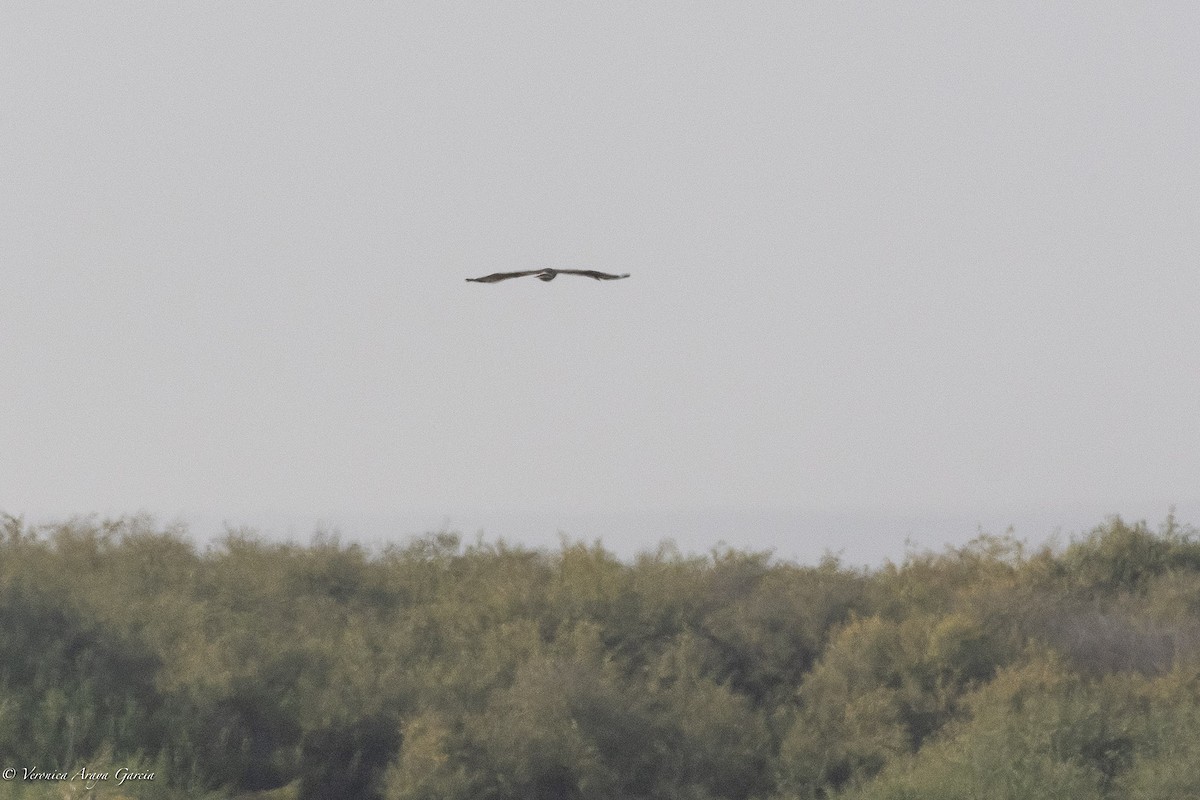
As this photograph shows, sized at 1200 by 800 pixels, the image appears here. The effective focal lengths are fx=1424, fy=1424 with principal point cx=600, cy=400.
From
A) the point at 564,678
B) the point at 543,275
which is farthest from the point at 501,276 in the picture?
the point at 564,678

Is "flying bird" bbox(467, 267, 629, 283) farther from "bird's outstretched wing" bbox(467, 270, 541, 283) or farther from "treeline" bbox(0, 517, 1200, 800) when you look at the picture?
"treeline" bbox(0, 517, 1200, 800)

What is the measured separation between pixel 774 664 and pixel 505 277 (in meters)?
9.28

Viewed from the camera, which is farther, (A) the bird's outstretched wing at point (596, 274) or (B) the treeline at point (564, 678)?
(B) the treeline at point (564, 678)

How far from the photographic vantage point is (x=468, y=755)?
11.4 m

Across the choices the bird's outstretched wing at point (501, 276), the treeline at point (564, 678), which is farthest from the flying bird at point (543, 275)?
the treeline at point (564, 678)

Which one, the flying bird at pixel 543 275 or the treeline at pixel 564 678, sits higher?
the flying bird at pixel 543 275

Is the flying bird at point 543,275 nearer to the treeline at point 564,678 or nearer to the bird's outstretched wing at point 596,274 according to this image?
the bird's outstretched wing at point 596,274

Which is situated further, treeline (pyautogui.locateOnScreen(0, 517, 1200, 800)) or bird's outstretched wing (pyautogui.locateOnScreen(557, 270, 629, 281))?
treeline (pyautogui.locateOnScreen(0, 517, 1200, 800))

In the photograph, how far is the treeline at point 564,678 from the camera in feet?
37.2

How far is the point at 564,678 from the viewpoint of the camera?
1227 cm

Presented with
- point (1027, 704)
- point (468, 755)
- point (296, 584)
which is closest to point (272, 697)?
point (468, 755)

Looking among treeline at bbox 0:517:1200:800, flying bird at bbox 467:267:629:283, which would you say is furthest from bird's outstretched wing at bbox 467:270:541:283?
treeline at bbox 0:517:1200:800

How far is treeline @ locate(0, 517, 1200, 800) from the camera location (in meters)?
11.3

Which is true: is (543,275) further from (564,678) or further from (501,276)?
(564,678)
